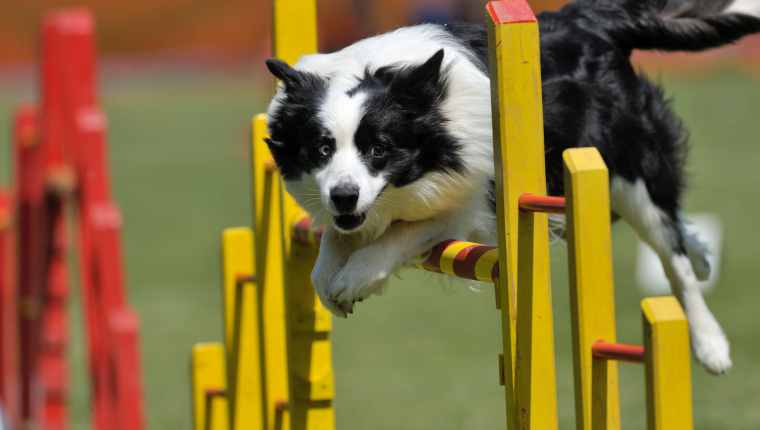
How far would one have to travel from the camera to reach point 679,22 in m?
4.88

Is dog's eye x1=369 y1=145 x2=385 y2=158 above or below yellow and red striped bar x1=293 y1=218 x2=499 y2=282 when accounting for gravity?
above

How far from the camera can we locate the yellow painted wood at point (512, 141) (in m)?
3.06

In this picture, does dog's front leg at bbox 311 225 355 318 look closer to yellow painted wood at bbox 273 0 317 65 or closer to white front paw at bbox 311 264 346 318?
white front paw at bbox 311 264 346 318

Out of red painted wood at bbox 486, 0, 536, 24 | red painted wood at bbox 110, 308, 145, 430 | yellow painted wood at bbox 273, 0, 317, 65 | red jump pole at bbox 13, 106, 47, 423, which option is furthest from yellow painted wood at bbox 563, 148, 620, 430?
red jump pole at bbox 13, 106, 47, 423

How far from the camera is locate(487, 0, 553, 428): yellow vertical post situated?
3.06 metres

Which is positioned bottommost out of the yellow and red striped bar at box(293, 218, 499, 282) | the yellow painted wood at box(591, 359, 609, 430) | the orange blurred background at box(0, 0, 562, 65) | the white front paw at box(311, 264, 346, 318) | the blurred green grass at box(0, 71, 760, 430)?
the blurred green grass at box(0, 71, 760, 430)

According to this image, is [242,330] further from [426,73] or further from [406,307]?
[406,307]

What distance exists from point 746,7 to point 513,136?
2.15m

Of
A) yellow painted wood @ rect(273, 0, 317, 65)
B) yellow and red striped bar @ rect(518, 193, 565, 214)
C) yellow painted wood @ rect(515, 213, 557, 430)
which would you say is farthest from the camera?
yellow painted wood @ rect(273, 0, 317, 65)

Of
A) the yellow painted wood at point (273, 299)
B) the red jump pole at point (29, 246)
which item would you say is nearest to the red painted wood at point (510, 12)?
the yellow painted wood at point (273, 299)

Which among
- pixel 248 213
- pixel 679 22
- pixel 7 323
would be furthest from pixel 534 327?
pixel 248 213

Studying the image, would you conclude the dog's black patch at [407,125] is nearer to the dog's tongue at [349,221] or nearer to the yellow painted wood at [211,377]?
the dog's tongue at [349,221]

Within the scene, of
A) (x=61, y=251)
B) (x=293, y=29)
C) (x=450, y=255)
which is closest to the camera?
(x=450, y=255)

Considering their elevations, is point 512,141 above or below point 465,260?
above
